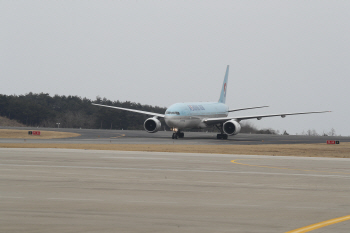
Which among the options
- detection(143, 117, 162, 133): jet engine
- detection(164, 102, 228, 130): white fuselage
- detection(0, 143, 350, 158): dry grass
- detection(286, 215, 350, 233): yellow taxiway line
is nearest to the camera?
detection(286, 215, 350, 233): yellow taxiway line

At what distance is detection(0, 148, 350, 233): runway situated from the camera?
369 inches

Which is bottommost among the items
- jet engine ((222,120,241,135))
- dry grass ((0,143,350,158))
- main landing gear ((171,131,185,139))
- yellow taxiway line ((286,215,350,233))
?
yellow taxiway line ((286,215,350,233))

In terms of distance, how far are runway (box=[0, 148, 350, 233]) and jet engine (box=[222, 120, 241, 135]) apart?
39.1m

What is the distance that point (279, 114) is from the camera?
63.6 m

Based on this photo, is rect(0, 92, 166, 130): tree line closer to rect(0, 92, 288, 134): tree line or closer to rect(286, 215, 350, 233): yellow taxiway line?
rect(0, 92, 288, 134): tree line

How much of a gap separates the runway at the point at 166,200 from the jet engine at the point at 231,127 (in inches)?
1539

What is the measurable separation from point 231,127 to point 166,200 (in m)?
48.6

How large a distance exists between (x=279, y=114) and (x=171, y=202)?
53227 mm

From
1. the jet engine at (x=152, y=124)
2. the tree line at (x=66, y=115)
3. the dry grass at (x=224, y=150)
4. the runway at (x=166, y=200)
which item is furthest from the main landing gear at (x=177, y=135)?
the tree line at (x=66, y=115)

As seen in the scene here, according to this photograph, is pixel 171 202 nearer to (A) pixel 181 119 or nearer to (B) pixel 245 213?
(B) pixel 245 213

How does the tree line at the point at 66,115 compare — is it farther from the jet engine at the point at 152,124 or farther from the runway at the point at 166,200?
the runway at the point at 166,200

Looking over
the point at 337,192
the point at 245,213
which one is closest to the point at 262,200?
the point at 245,213

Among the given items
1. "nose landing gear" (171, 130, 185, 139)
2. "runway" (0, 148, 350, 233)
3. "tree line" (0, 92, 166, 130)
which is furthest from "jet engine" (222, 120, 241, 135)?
"tree line" (0, 92, 166, 130)

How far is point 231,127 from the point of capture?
199 ft
